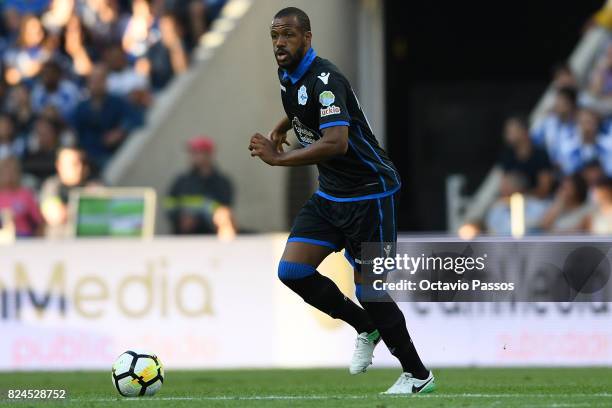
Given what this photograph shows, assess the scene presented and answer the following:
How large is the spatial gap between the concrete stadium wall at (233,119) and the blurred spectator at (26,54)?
6.18ft

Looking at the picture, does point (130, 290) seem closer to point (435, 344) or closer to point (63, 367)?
point (63, 367)

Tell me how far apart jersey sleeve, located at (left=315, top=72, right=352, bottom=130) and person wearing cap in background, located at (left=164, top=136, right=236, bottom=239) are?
726cm

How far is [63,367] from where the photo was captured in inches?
509

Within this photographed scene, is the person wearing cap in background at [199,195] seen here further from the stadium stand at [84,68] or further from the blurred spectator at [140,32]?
the blurred spectator at [140,32]

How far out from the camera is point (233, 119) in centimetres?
1797

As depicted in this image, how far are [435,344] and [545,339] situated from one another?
98cm

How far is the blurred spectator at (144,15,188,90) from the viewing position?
18125 mm

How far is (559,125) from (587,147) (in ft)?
1.62

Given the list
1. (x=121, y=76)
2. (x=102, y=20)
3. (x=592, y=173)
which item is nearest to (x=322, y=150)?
(x=592, y=173)

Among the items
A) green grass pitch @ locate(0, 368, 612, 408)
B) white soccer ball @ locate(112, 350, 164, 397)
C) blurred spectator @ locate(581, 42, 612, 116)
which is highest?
blurred spectator @ locate(581, 42, 612, 116)

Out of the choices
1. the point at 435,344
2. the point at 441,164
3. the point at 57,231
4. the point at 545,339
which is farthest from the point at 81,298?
the point at 441,164

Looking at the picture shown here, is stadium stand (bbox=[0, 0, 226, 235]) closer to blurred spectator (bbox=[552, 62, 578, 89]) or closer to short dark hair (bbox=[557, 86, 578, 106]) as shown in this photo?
blurred spectator (bbox=[552, 62, 578, 89])

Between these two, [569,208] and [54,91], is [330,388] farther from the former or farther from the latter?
[54,91]

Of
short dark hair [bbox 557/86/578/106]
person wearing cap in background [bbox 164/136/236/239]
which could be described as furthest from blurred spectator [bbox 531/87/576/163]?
person wearing cap in background [bbox 164/136/236/239]
